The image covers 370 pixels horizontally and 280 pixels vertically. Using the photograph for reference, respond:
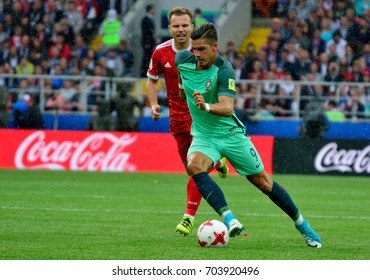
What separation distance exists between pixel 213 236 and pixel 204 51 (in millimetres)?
1731

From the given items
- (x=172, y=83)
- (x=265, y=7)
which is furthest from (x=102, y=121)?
(x=172, y=83)

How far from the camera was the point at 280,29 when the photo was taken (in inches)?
1077

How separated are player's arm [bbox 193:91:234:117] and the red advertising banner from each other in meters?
12.8

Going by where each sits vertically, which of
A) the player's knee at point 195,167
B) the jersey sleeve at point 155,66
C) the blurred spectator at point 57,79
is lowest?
the blurred spectator at point 57,79

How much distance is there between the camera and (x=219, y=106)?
969cm

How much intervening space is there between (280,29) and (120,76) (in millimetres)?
4327

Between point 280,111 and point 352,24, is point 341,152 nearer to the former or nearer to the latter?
point 280,111

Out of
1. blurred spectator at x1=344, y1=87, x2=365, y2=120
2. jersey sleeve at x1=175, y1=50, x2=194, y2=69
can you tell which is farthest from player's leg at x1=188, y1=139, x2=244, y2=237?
blurred spectator at x1=344, y1=87, x2=365, y2=120

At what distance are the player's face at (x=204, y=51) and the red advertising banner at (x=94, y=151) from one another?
1265 centimetres

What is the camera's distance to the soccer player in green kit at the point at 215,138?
9.85 m

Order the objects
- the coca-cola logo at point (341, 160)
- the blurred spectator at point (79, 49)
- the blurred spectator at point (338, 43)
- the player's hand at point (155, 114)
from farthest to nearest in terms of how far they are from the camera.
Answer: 1. the blurred spectator at point (79, 49)
2. the blurred spectator at point (338, 43)
3. the coca-cola logo at point (341, 160)
4. the player's hand at point (155, 114)

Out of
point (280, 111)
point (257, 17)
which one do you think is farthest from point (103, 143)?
point (257, 17)

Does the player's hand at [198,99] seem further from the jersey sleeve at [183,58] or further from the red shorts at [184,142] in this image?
the red shorts at [184,142]

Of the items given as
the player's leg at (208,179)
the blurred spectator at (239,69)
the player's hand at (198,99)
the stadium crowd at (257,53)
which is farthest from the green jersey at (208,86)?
the blurred spectator at (239,69)
